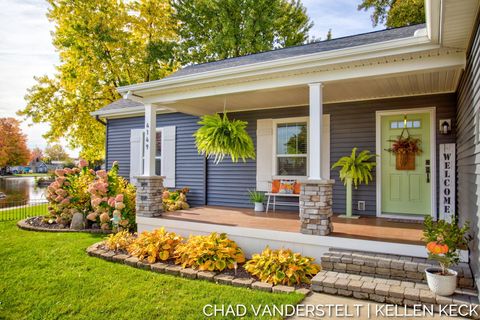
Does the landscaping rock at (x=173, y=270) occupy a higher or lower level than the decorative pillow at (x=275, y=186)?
lower

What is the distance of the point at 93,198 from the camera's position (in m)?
6.77

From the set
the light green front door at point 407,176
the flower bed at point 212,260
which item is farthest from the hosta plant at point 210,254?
the light green front door at point 407,176

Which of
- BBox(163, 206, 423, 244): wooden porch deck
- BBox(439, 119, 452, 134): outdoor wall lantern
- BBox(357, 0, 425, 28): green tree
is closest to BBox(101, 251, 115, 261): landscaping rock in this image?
BBox(163, 206, 423, 244): wooden porch deck

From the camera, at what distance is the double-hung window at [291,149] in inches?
257

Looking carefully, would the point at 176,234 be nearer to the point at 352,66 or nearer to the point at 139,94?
the point at 139,94

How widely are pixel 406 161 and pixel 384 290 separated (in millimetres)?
3014

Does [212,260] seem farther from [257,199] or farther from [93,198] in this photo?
[93,198]

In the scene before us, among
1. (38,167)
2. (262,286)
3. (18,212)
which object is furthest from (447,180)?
(38,167)

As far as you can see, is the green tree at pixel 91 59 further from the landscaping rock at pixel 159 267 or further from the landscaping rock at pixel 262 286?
the landscaping rock at pixel 262 286

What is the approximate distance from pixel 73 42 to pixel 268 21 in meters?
8.47

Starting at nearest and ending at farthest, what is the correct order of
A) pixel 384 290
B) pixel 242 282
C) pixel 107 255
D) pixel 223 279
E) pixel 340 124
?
pixel 384 290 → pixel 242 282 → pixel 223 279 → pixel 107 255 → pixel 340 124

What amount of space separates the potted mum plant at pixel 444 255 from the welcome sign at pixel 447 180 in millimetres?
1647

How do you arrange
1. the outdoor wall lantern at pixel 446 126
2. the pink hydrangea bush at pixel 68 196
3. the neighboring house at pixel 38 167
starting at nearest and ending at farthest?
1. the outdoor wall lantern at pixel 446 126
2. the pink hydrangea bush at pixel 68 196
3. the neighboring house at pixel 38 167

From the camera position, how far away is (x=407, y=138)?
18.1 ft
